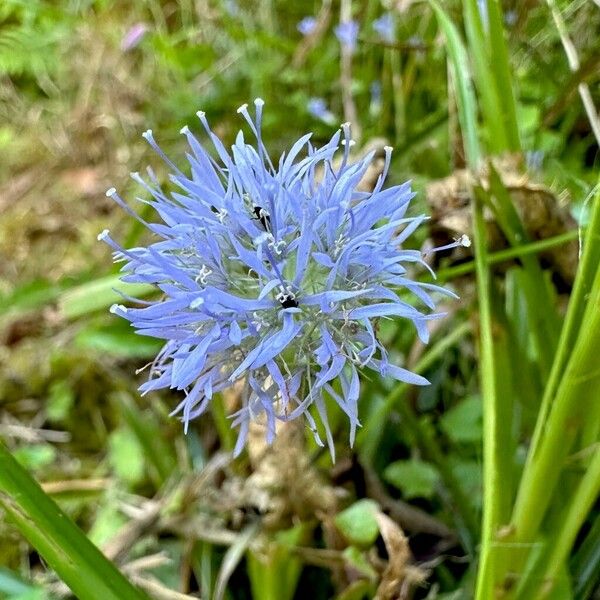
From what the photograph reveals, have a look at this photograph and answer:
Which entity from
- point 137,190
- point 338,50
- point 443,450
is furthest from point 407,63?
point 443,450

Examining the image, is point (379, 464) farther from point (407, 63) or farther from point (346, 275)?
point (407, 63)

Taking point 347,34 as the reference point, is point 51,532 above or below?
below

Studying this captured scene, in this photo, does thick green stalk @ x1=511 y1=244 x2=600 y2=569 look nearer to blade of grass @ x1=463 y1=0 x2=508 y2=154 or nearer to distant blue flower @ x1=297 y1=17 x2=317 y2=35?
blade of grass @ x1=463 y1=0 x2=508 y2=154

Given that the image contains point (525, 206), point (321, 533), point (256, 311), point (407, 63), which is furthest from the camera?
point (407, 63)

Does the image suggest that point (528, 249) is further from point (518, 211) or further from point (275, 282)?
point (275, 282)

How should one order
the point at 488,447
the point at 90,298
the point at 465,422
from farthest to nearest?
the point at 90,298 < the point at 465,422 < the point at 488,447

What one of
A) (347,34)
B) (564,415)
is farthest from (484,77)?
(347,34)

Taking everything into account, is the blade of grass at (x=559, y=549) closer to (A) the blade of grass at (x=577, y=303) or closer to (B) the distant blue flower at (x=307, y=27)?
(A) the blade of grass at (x=577, y=303)
